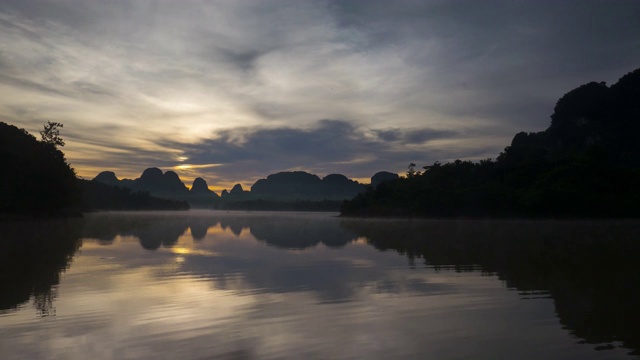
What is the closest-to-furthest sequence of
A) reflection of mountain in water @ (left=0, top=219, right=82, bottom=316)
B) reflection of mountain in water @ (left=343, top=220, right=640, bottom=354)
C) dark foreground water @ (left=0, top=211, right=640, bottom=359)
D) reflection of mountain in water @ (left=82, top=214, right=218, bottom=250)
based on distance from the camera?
dark foreground water @ (left=0, top=211, right=640, bottom=359) < reflection of mountain in water @ (left=343, top=220, right=640, bottom=354) < reflection of mountain in water @ (left=0, top=219, right=82, bottom=316) < reflection of mountain in water @ (left=82, top=214, right=218, bottom=250)

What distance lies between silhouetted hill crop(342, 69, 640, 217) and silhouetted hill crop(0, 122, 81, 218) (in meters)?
65.5

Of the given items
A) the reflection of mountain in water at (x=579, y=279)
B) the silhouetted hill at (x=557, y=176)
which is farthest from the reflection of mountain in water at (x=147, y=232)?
the silhouetted hill at (x=557, y=176)

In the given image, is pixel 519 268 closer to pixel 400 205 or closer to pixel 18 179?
pixel 18 179

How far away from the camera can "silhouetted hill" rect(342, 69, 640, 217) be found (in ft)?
239

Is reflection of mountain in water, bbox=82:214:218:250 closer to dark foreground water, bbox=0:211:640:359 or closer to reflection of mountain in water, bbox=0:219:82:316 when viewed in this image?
reflection of mountain in water, bbox=0:219:82:316

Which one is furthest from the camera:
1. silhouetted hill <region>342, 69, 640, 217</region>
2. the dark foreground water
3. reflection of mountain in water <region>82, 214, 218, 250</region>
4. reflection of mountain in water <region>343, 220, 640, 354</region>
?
silhouetted hill <region>342, 69, 640, 217</region>

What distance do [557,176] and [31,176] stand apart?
80.8 meters

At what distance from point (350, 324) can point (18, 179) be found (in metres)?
66.8

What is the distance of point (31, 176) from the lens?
6500 cm

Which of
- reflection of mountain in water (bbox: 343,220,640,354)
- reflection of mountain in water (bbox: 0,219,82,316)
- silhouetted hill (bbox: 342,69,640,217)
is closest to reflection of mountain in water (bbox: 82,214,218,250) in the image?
reflection of mountain in water (bbox: 0,219,82,316)

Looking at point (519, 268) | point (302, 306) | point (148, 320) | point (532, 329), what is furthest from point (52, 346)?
point (519, 268)

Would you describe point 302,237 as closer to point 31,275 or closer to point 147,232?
point 147,232

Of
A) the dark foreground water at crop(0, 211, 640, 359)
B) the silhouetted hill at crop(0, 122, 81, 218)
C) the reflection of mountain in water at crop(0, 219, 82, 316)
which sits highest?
the silhouetted hill at crop(0, 122, 81, 218)

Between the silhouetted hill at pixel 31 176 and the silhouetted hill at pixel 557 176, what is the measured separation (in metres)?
65.5
